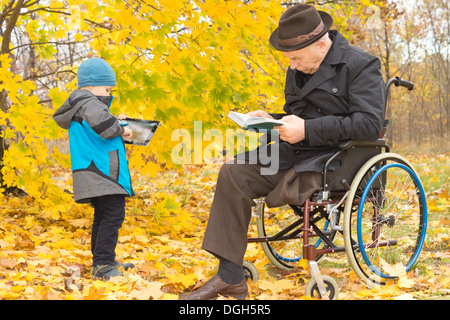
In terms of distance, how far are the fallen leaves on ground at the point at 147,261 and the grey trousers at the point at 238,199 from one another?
30 centimetres

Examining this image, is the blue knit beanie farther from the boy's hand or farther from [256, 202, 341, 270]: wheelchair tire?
[256, 202, 341, 270]: wheelchair tire

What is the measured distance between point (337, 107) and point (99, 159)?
137cm

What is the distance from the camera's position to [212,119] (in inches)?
154

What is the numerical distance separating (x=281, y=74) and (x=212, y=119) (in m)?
0.66

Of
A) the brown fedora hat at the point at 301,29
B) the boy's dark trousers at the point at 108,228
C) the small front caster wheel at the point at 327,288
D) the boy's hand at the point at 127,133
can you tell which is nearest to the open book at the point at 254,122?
the brown fedora hat at the point at 301,29

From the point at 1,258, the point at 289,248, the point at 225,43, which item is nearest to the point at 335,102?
the point at 289,248

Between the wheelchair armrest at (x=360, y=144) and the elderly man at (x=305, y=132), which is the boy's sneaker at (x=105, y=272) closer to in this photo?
the elderly man at (x=305, y=132)

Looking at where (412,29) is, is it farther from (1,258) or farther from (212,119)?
(1,258)

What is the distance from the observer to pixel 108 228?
2809mm

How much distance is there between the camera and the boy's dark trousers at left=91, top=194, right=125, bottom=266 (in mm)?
2797

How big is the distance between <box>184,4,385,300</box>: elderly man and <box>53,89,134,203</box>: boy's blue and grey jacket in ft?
2.52
